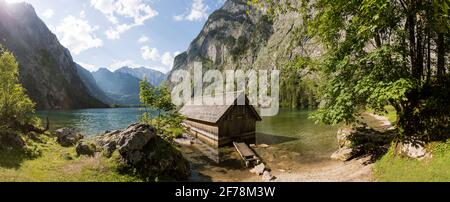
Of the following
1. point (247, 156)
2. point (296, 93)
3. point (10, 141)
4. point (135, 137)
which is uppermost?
point (296, 93)

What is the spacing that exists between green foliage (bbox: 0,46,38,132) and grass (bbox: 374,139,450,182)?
26.8 m

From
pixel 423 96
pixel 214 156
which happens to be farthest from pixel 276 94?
pixel 423 96

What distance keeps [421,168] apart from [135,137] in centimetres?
1653

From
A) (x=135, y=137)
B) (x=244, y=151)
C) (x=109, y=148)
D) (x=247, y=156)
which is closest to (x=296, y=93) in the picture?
(x=244, y=151)

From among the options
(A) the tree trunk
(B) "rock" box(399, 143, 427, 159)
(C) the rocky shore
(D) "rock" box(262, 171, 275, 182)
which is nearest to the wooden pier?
(D) "rock" box(262, 171, 275, 182)

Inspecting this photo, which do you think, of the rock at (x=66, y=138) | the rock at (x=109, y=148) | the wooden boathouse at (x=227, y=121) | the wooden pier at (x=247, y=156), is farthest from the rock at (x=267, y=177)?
the rock at (x=66, y=138)

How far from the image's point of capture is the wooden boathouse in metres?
33.3

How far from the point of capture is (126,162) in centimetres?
1675

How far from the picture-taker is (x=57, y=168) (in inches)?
619

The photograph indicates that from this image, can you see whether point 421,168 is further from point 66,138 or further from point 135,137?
point 66,138

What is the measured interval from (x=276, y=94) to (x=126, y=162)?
137540mm

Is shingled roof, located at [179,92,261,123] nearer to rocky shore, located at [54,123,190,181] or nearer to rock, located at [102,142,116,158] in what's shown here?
rocky shore, located at [54,123,190,181]
